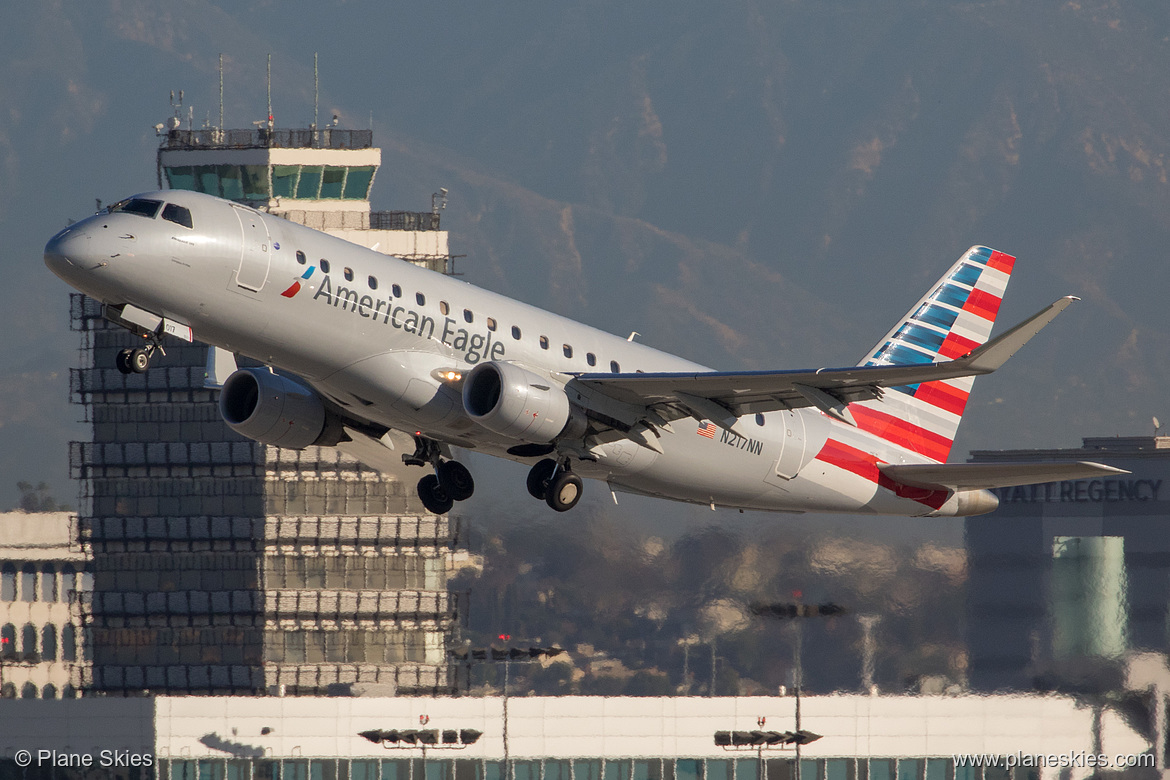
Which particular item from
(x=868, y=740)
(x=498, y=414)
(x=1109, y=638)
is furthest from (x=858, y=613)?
(x=498, y=414)

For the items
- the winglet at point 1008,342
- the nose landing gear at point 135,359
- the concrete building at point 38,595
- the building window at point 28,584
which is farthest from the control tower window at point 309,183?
the winglet at point 1008,342

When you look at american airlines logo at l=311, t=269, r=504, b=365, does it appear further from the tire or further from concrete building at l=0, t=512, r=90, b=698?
concrete building at l=0, t=512, r=90, b=698

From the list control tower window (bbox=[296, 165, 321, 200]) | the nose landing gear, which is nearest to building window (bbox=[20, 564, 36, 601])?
control tower window (bbox=[296, 165, 321, 200])

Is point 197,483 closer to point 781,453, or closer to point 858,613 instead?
point 858,613

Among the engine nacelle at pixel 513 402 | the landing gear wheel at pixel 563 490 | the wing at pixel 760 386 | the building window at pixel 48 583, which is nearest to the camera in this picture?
the wing at pixel 760 386

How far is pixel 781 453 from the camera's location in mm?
47094

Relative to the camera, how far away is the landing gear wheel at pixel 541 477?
1732 inches

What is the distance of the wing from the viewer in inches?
1544

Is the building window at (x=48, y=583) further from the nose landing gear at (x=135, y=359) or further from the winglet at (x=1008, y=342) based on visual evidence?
the winglet at (x=1008, y=342)

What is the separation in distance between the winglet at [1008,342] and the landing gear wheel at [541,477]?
1039 centimetres

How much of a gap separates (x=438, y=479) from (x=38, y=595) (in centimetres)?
12410

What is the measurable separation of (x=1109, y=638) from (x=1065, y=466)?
97.3 feet

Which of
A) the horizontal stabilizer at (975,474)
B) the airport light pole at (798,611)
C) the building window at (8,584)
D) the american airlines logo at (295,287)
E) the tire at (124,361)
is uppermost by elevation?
the american airlines logo at (295,287)

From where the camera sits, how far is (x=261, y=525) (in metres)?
114
